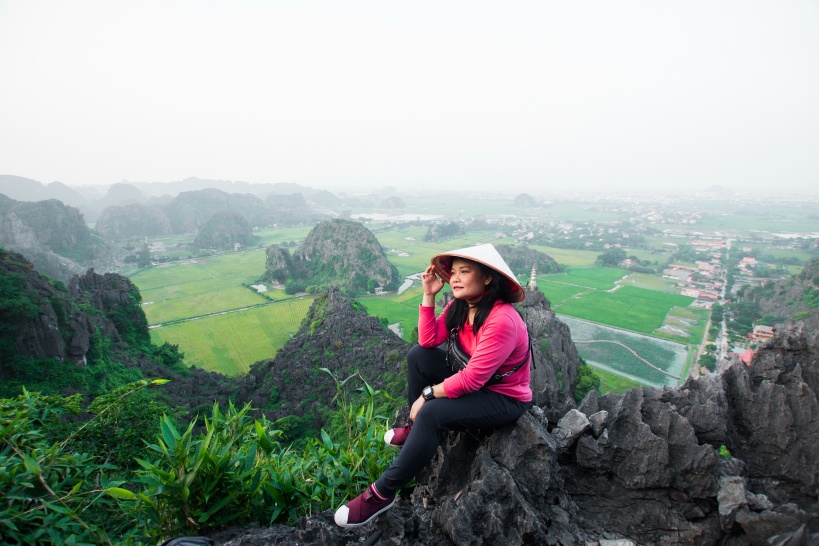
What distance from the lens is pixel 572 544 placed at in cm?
214

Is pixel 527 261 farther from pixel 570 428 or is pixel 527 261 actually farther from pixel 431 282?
pixel 431 282

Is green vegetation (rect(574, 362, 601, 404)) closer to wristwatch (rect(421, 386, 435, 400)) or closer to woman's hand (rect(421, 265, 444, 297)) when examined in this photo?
woman's hand (rect(421, 265, 444, 297))

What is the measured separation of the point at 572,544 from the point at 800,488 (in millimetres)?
1598

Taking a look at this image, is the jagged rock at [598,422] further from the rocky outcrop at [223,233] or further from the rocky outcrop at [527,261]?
the rocky outcrop at [223,233]

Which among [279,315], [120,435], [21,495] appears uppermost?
[21,495]

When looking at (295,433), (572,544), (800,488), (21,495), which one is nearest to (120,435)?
(21,495)

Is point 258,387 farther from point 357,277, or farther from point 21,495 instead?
point 357,277

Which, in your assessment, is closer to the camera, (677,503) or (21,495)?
(21,495)

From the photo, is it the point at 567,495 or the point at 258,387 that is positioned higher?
the point at 567,495

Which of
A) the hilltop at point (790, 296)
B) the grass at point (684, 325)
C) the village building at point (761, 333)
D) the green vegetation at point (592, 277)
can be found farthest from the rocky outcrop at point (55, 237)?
the hilltop at point (790, 296)

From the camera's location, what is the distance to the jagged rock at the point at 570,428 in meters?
2.70

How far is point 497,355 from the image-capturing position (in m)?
2.12

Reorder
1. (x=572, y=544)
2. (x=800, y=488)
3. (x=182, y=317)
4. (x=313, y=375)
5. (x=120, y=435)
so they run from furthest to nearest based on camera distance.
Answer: (x=182, y=317) < (x=313, y=375) < (x=120, y=435) < (x=800, y=488) < (x=572, y=544)

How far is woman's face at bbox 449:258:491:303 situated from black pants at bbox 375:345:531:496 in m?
0.60
